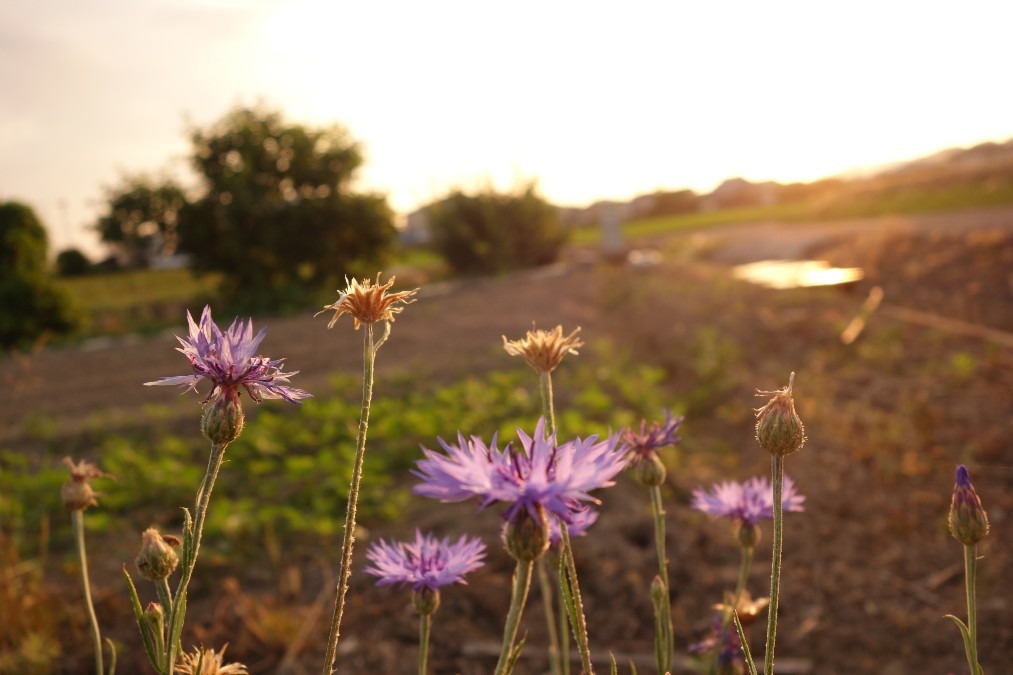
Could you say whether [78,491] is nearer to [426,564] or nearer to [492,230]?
[426,564]

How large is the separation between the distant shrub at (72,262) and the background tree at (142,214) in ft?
57.5

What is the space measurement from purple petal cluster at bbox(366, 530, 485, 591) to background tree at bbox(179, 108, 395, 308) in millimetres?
14700

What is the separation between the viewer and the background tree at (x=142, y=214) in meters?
15.9

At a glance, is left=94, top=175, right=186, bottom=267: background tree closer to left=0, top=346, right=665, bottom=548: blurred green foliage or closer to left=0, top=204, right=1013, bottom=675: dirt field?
left=0, top=204, right=1013, bottom=675: dirt field

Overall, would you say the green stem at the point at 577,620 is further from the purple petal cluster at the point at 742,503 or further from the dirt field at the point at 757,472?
the dirt field at the point at 757,472

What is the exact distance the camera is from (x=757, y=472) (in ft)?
14.2

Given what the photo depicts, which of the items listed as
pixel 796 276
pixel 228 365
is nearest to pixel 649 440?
pixel 228 365

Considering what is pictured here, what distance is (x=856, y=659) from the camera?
2824mm

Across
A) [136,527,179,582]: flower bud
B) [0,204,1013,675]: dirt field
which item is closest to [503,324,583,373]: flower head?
[136,527,179,582]: flower bud

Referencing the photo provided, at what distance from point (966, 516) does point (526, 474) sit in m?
0.64

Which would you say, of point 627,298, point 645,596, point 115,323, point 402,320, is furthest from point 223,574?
point 115,323

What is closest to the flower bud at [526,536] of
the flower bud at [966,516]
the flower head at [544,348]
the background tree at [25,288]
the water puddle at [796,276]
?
the flower head at [544,348]

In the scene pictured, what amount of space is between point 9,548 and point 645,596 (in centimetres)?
251

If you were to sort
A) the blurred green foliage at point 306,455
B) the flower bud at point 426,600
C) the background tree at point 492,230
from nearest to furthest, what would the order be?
the flower bud at point 426,600 < the blurred green foliage at point 306,455 < the background tree at point 492,230
